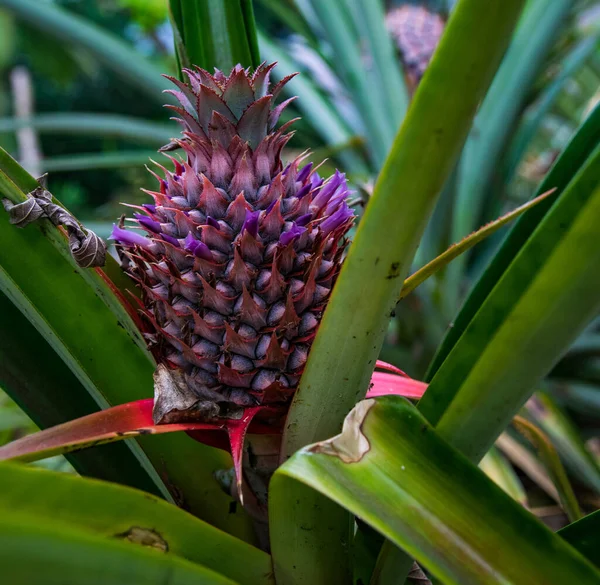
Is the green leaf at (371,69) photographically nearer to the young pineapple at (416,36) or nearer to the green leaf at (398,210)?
the young pineapple at (416,36)

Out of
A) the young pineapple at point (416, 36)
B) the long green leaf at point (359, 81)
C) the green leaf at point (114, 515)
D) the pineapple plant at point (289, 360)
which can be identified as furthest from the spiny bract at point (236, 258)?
the young pineapple at point (416, 36)

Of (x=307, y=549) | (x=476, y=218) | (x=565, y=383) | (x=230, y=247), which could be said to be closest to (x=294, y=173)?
(x=230, y=247)

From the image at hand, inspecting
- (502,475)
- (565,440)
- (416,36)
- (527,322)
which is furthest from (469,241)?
(416,36)

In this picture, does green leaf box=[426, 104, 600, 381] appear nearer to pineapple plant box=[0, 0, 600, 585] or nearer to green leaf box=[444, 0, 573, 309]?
pineapple plant box=[0, 0, 600, 585]

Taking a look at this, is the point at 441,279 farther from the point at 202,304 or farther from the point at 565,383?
the point at 202,304

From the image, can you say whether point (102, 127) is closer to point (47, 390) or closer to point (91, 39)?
point (91, 39)

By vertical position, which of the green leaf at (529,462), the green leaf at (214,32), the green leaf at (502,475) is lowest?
the green leaf at (529,462)

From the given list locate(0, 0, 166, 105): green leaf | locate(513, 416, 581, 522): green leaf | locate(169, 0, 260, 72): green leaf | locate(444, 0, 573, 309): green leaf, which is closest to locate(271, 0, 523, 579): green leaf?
locate(513, 416, 581, 522): green leaf
